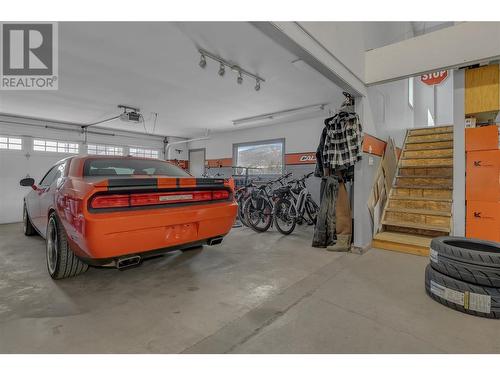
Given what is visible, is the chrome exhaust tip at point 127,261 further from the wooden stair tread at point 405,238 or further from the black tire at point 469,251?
the wooden stair tread at point 405,238

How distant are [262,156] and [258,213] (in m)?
3.33

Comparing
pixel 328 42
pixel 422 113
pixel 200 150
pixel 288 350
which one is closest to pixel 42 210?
pixel 288 350

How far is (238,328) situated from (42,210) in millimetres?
2685

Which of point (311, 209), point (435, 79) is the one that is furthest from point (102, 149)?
point (435, 79)

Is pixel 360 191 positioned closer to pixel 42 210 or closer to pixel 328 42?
pixel 328 42

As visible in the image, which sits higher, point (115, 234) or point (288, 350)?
point (115, 234)

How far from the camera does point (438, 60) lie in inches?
121

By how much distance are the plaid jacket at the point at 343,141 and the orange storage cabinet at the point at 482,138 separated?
1.33 meters

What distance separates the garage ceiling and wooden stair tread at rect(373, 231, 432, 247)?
8.42ft

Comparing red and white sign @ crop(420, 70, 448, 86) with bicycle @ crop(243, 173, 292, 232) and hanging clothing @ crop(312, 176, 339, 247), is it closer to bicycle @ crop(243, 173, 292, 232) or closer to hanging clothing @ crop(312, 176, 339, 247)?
hanging clothing @ crop(312, 176, 339, 247)

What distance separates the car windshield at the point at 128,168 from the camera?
2335mm

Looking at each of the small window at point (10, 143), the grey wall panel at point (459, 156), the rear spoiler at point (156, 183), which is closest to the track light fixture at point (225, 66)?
the rear spoiler at point (156, 183)

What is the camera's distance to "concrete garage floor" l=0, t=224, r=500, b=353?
1.42m

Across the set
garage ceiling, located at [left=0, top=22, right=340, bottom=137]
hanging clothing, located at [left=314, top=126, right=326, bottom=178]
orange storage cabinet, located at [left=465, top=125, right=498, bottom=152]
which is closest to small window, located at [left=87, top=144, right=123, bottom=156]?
garage ceiling, located at [left=0, top=22, right=340, bottom=137]
